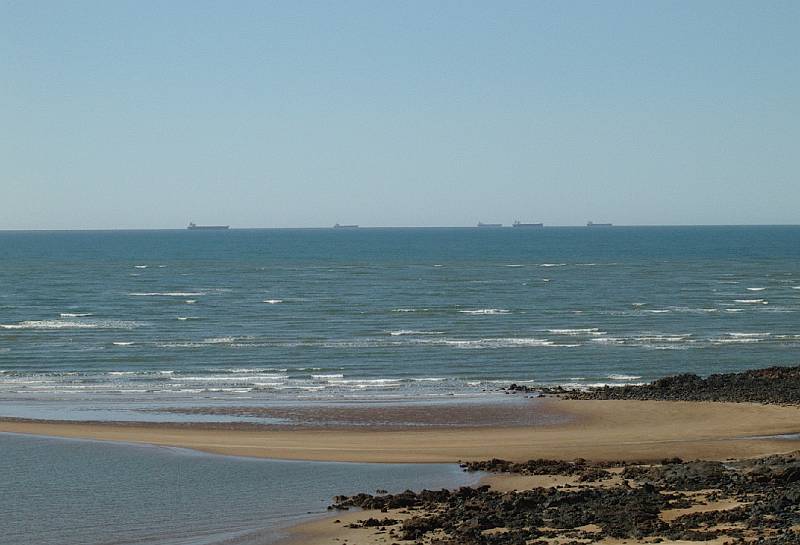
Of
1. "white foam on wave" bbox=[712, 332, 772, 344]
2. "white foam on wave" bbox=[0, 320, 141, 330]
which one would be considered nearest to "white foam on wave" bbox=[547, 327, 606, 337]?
"white foam on wave" bbox=[712, 332, 772, 344]

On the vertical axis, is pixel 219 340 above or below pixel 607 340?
below

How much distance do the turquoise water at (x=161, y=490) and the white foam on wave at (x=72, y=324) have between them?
106ft

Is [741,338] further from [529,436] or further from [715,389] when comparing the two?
[529,436]

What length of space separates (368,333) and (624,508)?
123ft

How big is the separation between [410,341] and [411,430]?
72.3 ft

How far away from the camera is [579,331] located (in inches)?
2176

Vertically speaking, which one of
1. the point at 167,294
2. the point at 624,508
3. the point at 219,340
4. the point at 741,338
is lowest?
the point at 219,340

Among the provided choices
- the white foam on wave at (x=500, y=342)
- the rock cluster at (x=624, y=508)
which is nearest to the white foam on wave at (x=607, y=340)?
the white foam on wave at (x=500, y=342)

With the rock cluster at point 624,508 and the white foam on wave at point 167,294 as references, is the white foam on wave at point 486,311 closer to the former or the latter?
the white foam on wave at point 167,294

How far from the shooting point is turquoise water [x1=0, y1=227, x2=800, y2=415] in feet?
129

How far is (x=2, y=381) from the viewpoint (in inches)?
1581

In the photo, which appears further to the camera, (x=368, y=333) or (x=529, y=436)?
(x=368, y=333)

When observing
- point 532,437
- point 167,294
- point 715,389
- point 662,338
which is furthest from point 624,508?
point 167,294

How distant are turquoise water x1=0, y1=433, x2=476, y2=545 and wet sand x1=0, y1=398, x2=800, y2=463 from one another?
1.30m
